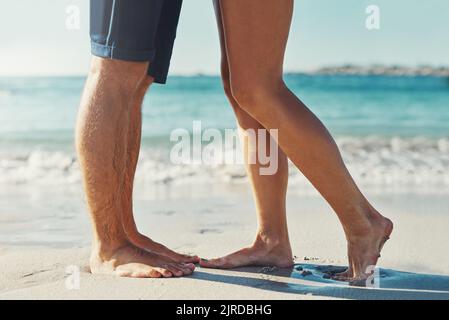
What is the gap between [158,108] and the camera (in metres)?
12.9

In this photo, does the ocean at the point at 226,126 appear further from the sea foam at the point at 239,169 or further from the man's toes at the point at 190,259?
the man's toes at the point at 190,259

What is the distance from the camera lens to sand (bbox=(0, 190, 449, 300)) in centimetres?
225

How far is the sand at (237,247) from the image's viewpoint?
2248mm

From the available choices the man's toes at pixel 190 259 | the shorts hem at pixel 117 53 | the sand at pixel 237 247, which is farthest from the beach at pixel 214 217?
the shorts hem at pixel 117 53

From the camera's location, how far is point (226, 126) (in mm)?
10867

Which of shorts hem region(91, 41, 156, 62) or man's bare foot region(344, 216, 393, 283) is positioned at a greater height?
shorts hem region(91, 41, 156, 62)

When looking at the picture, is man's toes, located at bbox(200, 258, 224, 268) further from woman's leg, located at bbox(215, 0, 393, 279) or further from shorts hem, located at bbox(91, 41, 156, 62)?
shorts hem, located at bbox(91, 41, 156, 62)

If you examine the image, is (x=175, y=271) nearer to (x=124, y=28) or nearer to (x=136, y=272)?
(x=136, y=272)

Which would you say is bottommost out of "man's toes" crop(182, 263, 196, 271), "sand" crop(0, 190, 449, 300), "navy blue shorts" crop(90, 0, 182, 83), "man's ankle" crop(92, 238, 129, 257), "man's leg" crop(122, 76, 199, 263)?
"sand" crop(0, 190, 449, 300)

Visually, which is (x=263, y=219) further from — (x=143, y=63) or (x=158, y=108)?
(x=158, y=108)

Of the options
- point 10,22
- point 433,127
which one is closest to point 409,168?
point 433,127

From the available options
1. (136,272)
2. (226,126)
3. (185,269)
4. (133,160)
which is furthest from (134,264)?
(226,126)

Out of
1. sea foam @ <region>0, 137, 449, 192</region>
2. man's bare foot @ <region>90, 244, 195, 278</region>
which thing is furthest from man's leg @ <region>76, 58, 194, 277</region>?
sea foam @ <region>0, 137, 449, 192</region>
